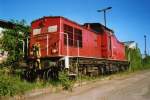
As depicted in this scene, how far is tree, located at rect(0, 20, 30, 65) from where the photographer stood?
1742 cm

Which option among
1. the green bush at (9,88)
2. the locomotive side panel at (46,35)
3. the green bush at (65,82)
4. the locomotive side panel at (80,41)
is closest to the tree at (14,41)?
the locomotive side panel at (46,35)

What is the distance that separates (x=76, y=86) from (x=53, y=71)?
197cm

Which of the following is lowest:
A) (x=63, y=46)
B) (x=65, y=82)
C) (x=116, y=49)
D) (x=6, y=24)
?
(x=65, y=82)

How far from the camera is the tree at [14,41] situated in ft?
57.2

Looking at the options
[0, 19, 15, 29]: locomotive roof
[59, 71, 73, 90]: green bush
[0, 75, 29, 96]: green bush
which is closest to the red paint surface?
[59, 71, 73, 90]: green bush

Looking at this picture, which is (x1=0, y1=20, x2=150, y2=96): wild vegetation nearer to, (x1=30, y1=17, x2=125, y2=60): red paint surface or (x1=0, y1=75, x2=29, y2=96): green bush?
(x1=0, y1=75, x2=29, y2=96): green bush

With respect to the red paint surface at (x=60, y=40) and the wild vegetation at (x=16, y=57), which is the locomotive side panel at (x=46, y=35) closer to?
the red paint surface at (x=60, y=40)

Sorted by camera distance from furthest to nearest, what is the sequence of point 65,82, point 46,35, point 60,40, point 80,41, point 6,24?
point 6,24, point 80,41, point 46,35, point 60,40, point 65,82

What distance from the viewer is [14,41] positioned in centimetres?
1812

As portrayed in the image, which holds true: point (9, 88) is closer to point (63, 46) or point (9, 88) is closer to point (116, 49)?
point (63, 46)

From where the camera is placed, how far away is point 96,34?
19562 mm

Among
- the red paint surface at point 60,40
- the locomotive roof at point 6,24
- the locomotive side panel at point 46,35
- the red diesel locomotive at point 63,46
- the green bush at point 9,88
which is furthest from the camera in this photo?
the locomotive roof at point 6,24

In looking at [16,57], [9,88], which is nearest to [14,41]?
[16,57]

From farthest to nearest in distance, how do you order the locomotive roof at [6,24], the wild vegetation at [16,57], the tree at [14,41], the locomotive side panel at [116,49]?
the locomotive side panel at [116,49]
the locomotive roof at [6,24]
the tree at [14,41]
the wild vegetation at [16,57]
